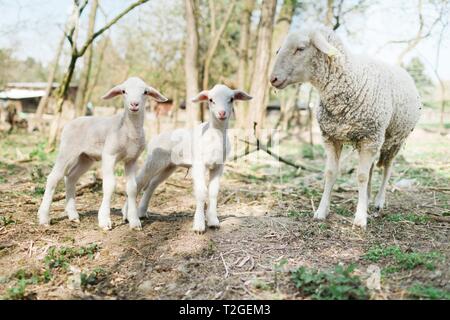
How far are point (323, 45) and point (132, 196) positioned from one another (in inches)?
114

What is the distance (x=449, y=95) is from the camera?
29984 millimetres

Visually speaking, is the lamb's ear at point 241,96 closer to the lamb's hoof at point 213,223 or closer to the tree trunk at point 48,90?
the lamb's hoof at point 213,223

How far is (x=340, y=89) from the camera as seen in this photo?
5223 mm

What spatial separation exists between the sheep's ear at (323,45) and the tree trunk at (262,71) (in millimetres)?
5543

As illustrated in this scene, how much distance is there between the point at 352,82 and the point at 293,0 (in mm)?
8755

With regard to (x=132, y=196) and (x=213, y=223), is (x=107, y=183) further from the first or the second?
(x=213, y=223)

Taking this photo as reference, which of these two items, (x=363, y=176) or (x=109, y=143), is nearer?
(x=109, y=143)

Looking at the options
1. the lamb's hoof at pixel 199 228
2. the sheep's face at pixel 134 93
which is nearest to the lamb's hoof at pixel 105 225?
the lamb's hoof at pixel 199 228

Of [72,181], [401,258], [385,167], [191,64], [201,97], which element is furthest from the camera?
[191,64]

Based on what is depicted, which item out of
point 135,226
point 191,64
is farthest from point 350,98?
point 191,64

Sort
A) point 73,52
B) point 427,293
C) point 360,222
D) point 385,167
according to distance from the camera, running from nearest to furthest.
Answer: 1. point 427,293
2. point 360,222
3. point 385,167
4. point 73,52

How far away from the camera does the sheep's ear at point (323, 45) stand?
4.91 m
